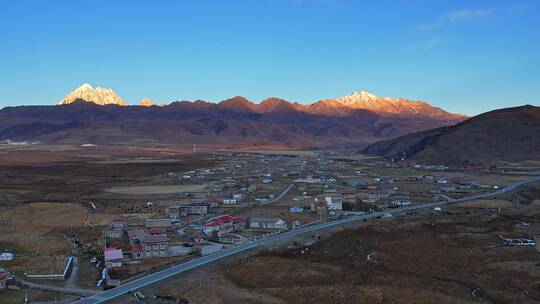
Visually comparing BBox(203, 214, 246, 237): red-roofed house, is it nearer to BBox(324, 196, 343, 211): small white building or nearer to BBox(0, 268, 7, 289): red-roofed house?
BBox(324, 196, 343, 211): small white building

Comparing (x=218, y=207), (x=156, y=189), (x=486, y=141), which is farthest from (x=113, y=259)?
(x=486, y=141)

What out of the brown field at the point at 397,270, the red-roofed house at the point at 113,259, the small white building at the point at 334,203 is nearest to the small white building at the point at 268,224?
the brown field at the point at 397,270

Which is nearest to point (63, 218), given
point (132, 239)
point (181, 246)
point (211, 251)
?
point (132, 239)

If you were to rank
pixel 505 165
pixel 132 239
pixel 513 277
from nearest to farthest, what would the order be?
pixel 513 277
pixel 132 239
pixel 505 165

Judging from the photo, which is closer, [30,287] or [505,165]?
[30,287]

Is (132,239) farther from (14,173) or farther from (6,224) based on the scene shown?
(14,173)

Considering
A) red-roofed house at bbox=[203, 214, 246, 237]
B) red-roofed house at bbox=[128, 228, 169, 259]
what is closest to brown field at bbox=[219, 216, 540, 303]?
red-roofed house at bbox=[128, 228, 169, 259]
